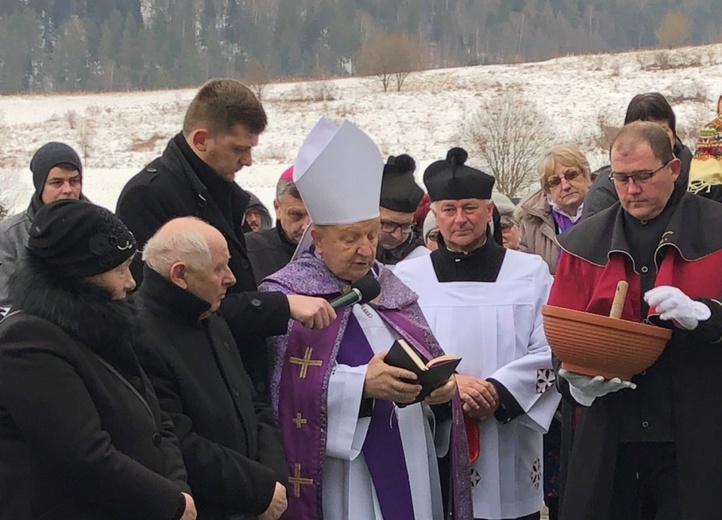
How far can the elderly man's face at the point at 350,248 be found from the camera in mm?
3613

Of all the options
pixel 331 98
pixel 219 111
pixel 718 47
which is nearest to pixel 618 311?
pixel 219 111

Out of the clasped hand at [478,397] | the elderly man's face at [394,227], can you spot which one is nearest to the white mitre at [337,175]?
the clasped hand at [478,397]

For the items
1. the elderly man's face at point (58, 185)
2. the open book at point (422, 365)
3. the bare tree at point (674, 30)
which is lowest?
the open book at point (422, 365)

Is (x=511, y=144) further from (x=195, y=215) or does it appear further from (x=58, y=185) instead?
(x=195, y=215)

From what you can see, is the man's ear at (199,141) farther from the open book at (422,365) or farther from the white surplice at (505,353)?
the white surplice at (505,353)

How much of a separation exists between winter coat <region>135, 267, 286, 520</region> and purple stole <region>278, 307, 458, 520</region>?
23 cm

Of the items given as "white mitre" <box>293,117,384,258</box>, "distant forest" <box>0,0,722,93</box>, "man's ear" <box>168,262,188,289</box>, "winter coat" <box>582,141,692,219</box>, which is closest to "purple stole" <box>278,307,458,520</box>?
"white mitre" <box>293,117,384,258</box>

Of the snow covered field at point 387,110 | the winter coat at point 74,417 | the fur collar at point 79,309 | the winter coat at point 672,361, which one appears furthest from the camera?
the snow covered field at point 387,110

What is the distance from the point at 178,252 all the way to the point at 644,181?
1.59 m

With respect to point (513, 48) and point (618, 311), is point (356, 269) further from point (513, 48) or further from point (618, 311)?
point (513, 48)

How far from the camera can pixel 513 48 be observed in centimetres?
7644

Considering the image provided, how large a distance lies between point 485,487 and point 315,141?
1577 millimetres

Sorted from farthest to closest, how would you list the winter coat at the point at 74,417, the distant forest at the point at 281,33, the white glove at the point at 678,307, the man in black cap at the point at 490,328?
the distant forest at the point at 281,33 < the man in black cap at the point at 490,328 < the white glove at the point at 678,307 < the winter coat at the point at 74,417

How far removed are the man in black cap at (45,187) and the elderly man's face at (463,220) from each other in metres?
2.08
